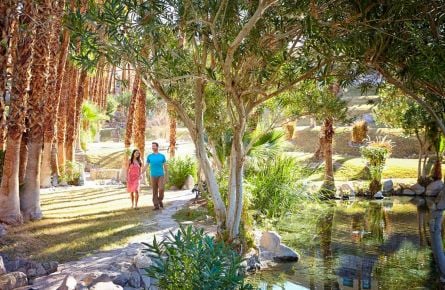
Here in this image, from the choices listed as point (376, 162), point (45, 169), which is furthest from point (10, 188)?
point (376, 162)

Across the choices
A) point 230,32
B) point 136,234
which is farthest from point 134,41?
point 136,234

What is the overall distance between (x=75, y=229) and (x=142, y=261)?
2.75 meters

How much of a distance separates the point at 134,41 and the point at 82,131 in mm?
20062

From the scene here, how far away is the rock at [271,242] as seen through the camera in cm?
947

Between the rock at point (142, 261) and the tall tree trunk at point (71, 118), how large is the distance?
12.9 m

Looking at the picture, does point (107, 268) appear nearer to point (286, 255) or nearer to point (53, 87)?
point (286, 255)

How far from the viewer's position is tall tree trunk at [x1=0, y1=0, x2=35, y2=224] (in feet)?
28.6

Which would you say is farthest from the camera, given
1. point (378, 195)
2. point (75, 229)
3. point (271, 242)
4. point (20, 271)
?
point (378, 195)

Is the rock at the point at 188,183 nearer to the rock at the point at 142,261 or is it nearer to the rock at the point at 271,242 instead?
the rock at the point at 271,242

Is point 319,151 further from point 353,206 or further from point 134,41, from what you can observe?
point 134,41

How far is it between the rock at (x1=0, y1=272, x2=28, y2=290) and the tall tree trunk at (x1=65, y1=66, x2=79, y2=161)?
13564 millimetres

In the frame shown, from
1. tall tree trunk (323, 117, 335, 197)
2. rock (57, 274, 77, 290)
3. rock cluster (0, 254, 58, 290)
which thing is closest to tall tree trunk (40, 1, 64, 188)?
rock cluster (0, 254, 58, 290)

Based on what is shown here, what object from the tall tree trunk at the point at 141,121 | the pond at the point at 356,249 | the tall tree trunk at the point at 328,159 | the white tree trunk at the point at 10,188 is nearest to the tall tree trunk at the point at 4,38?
the white tree trunk at the point at 10,188

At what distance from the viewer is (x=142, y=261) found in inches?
267
